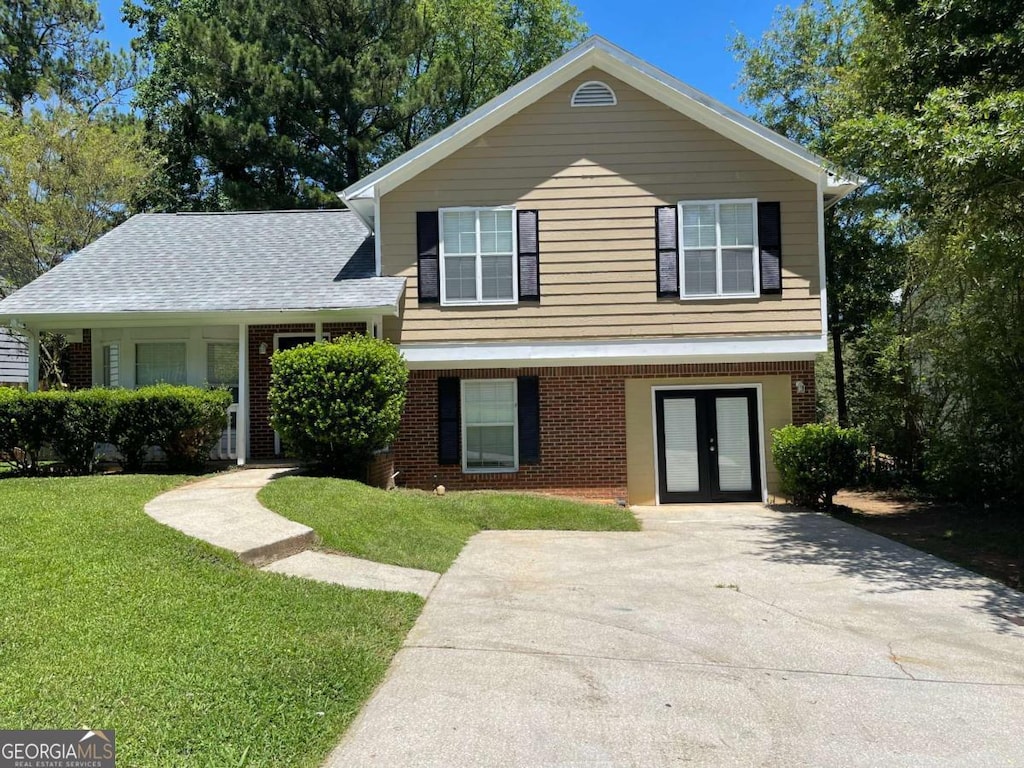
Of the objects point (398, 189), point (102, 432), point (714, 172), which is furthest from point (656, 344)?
point (102, 432)

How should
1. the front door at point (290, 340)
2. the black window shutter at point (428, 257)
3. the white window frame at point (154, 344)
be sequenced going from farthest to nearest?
the front door at point (290, 340), the white window frame at point (154, 344), the black window shutter at point (428, 257)

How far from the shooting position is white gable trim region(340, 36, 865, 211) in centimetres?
1245

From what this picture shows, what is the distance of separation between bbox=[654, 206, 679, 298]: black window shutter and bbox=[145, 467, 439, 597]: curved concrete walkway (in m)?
7.58

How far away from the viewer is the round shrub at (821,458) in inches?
462

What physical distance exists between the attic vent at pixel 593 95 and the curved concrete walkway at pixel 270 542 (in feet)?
28.7

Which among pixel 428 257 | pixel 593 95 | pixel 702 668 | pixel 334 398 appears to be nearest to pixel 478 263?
pixel 428 257

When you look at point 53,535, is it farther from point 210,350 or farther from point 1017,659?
point 1017,659

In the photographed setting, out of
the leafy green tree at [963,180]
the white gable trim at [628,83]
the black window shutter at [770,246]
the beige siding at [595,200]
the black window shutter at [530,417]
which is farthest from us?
the black window shutter at [530,417]

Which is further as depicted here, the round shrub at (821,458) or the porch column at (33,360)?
the porch column at (33,360)

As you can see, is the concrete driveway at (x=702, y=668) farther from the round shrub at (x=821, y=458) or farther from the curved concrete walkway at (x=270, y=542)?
the round shrub at (x=821, y=458)

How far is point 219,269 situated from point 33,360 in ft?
11.4

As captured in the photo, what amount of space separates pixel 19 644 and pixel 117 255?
12.0m

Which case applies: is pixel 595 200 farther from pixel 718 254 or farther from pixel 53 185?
pixel 53 185

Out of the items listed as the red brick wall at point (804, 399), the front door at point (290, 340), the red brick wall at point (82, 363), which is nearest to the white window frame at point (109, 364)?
the red brick wall at point (82, 363)
